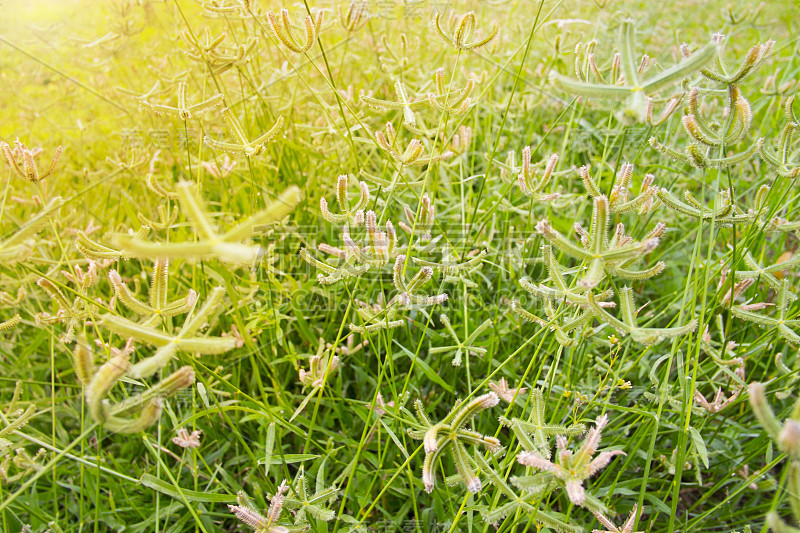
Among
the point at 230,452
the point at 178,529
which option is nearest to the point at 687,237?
the point at 230,452

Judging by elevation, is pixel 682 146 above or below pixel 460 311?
above

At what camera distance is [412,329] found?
5.73 feet

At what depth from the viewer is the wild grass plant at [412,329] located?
93 cm

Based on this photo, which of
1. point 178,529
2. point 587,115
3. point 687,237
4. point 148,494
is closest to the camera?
point 178,529

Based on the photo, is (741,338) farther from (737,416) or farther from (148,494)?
(148,494)

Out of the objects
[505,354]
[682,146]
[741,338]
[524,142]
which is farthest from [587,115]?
[505,354]

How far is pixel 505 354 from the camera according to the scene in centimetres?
155

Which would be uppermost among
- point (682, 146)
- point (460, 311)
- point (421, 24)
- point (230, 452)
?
point (421, 24)

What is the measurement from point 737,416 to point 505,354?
2.19 ft

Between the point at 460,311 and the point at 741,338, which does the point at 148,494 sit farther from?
the point at 741,338

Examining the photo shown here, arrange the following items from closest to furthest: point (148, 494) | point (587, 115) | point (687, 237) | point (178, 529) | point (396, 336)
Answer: point (178, 529)
point (148, 494)
point (396, 336)
point (687, 237)
point (587, 115)

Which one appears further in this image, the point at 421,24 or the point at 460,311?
the point at 421,24

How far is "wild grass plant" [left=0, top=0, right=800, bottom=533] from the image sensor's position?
93 cm

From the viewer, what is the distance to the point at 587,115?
2799 mm
